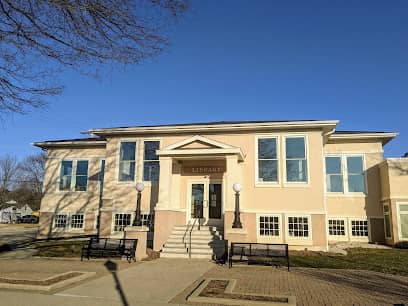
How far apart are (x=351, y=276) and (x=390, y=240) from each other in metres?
9.35

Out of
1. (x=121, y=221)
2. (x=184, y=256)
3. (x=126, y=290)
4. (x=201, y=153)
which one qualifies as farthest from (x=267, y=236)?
(x=126, y=290)

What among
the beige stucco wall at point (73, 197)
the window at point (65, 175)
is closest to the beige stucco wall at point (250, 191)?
the beige stucco wall at point (73, 197)

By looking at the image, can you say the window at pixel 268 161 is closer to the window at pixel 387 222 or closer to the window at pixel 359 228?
the window at pixel 359 228

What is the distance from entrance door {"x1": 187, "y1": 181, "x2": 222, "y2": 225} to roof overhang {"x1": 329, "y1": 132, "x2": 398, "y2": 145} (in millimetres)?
7332

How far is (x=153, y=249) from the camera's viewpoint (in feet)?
48.7

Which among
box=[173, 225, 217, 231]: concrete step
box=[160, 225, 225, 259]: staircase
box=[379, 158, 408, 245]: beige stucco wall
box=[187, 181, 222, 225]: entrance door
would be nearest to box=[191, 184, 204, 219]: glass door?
box=[187, 181, 222, 225]: entrance door

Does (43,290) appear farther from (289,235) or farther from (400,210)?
(400,210)

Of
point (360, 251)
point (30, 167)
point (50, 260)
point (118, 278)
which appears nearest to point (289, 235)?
point (360, 251)

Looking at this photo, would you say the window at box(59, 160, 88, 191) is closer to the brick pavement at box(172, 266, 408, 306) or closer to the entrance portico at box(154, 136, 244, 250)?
the entrance portico at box(154, 136, 244, 250)

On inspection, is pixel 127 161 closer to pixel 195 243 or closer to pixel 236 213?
pixel 195 243

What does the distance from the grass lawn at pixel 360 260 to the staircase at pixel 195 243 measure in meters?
3.11

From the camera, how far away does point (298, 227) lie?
51.8ft

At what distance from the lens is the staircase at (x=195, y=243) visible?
1367 centimetres

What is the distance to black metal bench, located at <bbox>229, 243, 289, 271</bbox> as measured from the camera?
11.4 m
